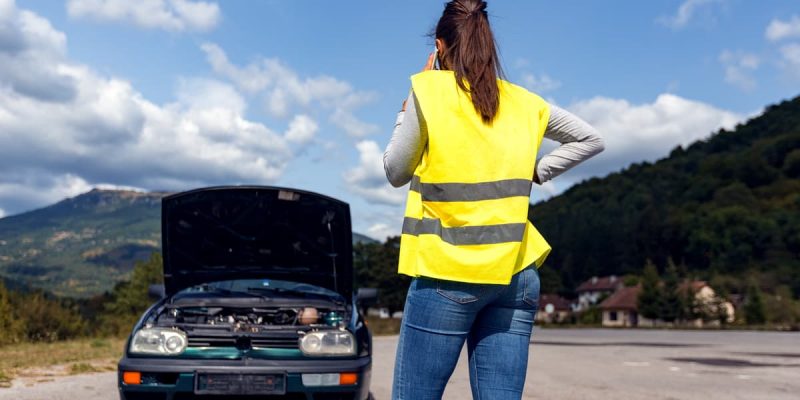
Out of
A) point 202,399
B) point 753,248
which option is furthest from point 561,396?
point 753,248

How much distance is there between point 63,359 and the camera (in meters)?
10.8

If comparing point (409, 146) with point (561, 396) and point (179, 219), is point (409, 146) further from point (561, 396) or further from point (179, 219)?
point (561, 396)

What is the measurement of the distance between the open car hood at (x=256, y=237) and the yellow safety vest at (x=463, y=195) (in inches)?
170

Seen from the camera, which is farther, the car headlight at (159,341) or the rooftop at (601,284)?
the rooftop at (601,284)

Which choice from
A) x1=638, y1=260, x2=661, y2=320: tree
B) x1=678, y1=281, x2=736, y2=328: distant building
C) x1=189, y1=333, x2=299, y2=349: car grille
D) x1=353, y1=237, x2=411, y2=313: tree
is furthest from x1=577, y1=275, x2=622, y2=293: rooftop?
x1=189, y1=333, x2=299, y2=349: car grille

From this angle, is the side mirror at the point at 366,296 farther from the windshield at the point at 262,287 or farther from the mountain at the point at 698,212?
the mountain at the point at 698,212

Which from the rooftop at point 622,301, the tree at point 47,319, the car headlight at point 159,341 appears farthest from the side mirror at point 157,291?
the rooftop at point 622,301

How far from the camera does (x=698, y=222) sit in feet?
331

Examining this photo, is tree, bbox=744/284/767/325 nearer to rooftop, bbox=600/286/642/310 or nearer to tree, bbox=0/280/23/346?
tree, bbox=0/280/23/346

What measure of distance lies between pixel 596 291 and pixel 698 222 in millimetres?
30390

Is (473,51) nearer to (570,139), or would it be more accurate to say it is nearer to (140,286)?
(570,139)

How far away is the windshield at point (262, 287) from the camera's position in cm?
631

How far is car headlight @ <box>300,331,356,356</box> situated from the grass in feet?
13.9

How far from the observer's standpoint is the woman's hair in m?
1.94
